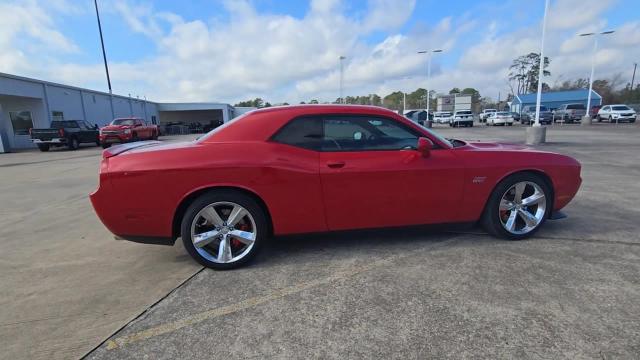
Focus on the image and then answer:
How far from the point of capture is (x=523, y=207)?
3.80 meters

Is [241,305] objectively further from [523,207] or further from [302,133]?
[523,207]

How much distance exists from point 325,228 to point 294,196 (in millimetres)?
463

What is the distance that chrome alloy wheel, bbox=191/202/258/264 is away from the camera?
3.21 metres

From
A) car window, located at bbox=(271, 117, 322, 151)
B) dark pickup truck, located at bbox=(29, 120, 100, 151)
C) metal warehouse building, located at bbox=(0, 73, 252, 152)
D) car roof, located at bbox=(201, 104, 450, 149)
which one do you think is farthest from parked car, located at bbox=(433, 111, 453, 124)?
car window, located at bbox=(271, 117, 322, 151)

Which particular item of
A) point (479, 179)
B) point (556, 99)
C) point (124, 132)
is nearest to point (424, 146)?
point (479, 179)

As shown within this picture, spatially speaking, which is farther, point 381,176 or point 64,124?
point 64,124

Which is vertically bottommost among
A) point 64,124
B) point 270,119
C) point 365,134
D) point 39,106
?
point 365,134

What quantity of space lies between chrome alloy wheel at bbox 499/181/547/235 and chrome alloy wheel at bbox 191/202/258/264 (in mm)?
2675

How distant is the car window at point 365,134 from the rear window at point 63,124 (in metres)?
21.0

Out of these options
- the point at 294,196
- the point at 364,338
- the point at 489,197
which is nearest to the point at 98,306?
the point at 294,196

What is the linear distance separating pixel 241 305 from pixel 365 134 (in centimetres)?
193

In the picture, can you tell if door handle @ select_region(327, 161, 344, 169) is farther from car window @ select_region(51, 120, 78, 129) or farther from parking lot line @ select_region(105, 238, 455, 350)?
car window @ select_region(51, 120, 78, 129)

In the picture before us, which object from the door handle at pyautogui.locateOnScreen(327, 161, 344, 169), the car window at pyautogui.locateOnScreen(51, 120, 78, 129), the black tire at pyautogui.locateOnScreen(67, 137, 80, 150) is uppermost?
the car window at pyautogui.locateOnScreen(51, 120, 78, 129)

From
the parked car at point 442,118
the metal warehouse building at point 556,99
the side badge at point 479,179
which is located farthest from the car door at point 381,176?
the metal warehouse building at point 556,99
